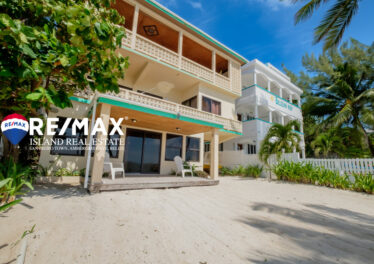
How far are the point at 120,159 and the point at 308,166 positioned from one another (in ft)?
32.8

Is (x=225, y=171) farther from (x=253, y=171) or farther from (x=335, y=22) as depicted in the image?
(x=335, y=22)

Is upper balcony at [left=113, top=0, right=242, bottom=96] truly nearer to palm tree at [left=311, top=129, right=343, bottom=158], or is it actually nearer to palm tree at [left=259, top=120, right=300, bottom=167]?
palm tree at [left=259, top=120, right=300, bottom=167]

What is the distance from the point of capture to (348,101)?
49.8ft

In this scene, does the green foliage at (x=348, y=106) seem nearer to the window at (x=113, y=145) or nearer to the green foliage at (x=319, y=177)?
the green foliage at (x=319, y=177)

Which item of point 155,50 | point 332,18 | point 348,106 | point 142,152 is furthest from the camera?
point 348,106

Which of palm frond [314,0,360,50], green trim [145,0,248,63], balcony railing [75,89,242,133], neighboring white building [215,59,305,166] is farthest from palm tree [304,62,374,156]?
balcony railing [75,89,242,133]

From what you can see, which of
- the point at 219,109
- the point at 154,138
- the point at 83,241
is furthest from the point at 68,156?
the point at 219,109

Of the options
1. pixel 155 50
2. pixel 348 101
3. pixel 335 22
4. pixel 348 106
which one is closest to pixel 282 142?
pixel 335 22

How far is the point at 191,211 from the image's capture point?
13.5ft

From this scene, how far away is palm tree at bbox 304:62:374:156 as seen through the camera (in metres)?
14.2

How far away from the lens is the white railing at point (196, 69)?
10.4m

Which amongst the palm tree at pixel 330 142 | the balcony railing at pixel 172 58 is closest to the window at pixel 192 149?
the balcony railing at pixel 172 58

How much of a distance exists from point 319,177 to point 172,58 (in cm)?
1010

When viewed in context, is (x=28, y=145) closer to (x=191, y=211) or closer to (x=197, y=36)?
(x=191, y=211)
